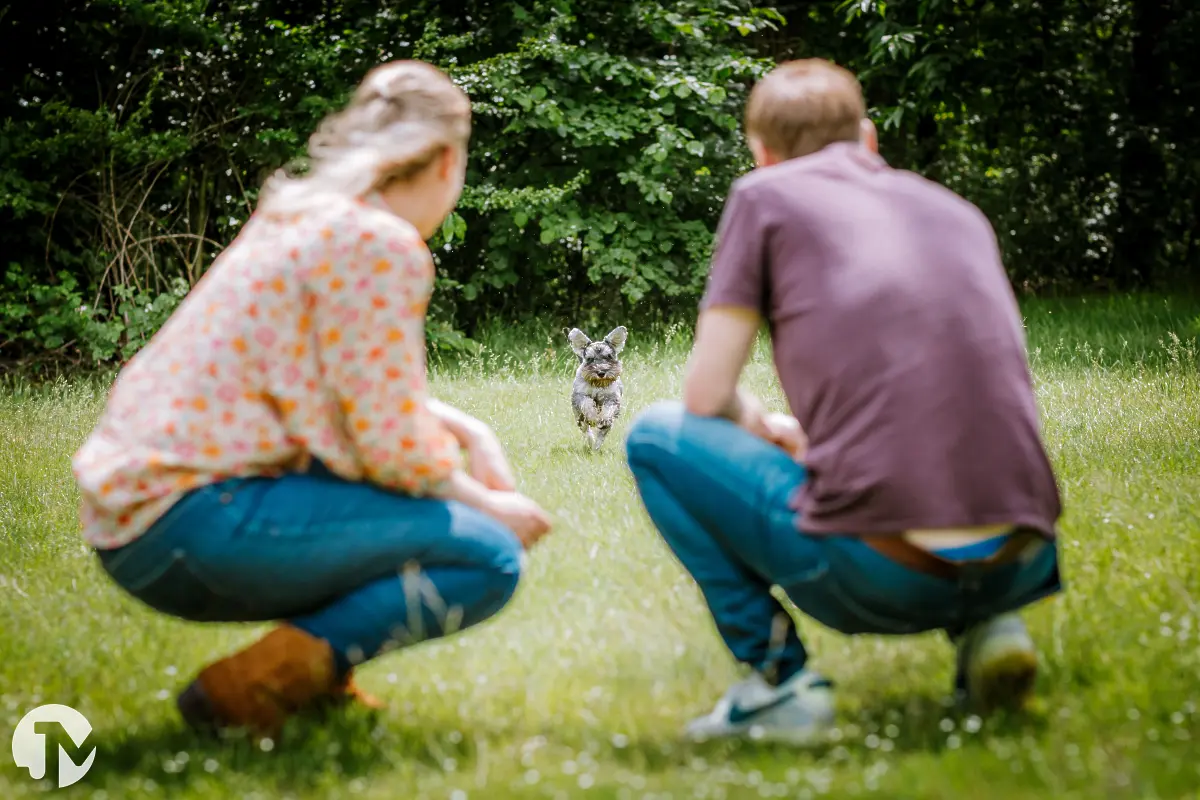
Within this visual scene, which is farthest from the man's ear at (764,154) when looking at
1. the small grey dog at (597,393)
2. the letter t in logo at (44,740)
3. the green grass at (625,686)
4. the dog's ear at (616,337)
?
the dog's ear at (616,337)

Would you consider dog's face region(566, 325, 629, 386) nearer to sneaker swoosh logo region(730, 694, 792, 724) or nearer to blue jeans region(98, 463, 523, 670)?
blue jeans region(98, 463, 523, 670)

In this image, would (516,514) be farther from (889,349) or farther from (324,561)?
(889,349)

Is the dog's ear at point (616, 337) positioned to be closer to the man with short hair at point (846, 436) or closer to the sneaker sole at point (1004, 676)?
the man with short hair at point (846, 436)

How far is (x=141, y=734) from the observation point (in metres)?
2.70

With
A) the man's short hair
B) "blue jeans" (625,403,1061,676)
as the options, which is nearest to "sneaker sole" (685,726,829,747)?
"blue jeans" (625,403,1061,676)

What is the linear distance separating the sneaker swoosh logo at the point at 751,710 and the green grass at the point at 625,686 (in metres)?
0.07

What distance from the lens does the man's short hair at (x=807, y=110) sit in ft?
8.51

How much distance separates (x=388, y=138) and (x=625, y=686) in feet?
4.51

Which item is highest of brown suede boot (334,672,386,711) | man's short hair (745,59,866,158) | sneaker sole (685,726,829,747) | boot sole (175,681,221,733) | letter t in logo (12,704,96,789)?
man's short hair (745,59,866,158)

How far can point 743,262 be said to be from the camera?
96.7 inches

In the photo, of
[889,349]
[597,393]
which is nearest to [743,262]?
[889,349]

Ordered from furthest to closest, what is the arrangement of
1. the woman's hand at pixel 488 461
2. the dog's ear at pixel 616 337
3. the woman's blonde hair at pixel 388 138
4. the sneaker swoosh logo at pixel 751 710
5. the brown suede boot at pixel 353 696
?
the dog's ear at pixel 616 337 → the woman's hand at pixel 488 461 → the brown suede boot at pixel 353 696 → the woman's blonde hair at pixel 388 138 → the sneaker swoosh logo at pixel 751 710

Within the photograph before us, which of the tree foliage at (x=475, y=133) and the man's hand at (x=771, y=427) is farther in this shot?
the tree foliage at (x=475, y=133)

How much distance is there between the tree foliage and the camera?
35.1ft
